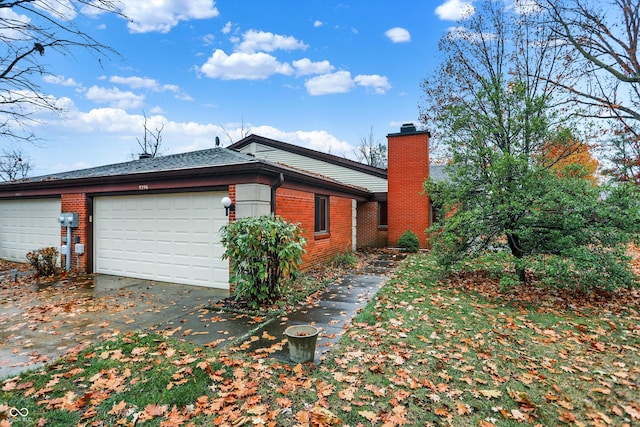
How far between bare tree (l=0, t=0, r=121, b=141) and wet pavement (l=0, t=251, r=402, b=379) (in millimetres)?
3787

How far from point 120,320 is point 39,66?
16.6 ft

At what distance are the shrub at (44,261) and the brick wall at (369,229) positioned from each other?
12.1 meters

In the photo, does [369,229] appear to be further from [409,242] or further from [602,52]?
[602,52]

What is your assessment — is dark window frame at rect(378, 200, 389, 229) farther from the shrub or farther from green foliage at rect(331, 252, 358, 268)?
the shrub

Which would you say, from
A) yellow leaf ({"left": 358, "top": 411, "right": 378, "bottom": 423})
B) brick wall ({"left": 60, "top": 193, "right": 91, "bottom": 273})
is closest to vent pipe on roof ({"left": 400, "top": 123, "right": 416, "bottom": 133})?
brick wall ({"left": 60, "top": 193, "right": 91, "bottom": 273})

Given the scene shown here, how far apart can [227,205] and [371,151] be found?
3345 cm

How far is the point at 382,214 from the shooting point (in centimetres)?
1633

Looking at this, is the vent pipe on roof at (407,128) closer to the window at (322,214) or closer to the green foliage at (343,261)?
the window at (322,214)

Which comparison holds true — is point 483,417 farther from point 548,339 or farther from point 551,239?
point 551,239

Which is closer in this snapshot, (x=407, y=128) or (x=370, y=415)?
(x=370, y=415)

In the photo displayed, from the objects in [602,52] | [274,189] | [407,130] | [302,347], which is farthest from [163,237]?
[602,52]

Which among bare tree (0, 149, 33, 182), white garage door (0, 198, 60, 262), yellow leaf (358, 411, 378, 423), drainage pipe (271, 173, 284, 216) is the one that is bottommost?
yellow leaf (358, 411, 378, 423)

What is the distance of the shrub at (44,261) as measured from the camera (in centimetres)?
888

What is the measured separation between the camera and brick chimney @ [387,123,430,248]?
578 inches
